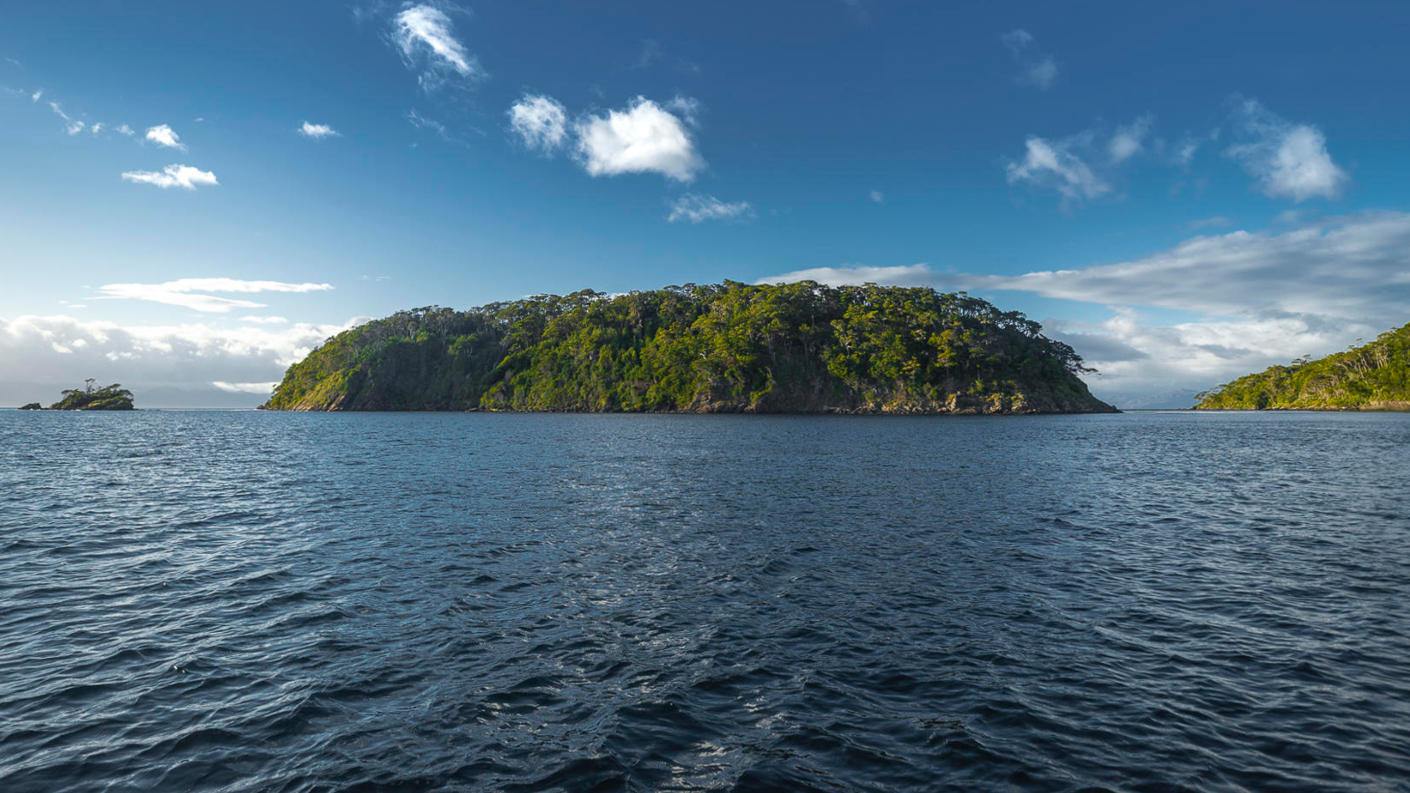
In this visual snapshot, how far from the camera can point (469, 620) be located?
1482 centimetres

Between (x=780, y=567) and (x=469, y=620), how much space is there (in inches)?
376

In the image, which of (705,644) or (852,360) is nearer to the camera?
(705,644)

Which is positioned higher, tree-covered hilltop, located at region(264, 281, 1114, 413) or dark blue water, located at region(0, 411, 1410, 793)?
tree-covered hilltop, located at region(264, 281, 1114, 413)

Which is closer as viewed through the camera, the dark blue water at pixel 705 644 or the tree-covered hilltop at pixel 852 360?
the dark blue water at pixel 705 644

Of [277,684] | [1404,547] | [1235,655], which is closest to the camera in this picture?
[277,684]

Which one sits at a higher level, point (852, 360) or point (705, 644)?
point (852, 360)

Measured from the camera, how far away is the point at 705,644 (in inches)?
530

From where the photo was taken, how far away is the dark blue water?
9.05 metres

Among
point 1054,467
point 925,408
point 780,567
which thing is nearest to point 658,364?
point 925,408

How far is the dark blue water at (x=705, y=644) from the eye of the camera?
356 inches

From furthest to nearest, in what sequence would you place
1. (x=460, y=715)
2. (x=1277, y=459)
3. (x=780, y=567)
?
(x=1277, y=459), (x=780, y=567), (x=460, y=715)

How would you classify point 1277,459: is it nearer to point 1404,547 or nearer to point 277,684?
point 1404,547

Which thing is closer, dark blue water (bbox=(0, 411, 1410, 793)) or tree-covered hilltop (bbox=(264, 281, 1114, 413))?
dark blue water (bbox=(0, 411, 1410, 793))

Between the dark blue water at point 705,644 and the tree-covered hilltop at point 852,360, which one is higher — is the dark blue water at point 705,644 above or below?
below
